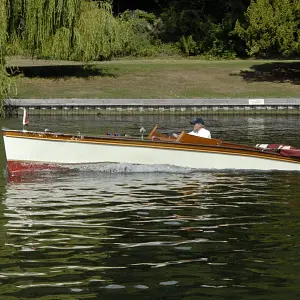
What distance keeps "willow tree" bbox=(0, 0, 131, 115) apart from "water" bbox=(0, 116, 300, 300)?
27635 millimetres

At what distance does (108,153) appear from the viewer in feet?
82.0

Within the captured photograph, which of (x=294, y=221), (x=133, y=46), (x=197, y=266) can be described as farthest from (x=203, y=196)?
(x=133, y=46)

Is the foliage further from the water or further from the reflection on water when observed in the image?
the reflection on water

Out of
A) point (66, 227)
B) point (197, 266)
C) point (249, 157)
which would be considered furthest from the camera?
point (249, 157)

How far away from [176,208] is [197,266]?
5.59 metres

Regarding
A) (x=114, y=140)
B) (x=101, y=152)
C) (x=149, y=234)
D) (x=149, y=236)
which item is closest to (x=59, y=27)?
(x=101, y=152)

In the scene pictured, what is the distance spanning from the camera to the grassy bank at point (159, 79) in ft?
181

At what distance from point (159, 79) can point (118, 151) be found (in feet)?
112

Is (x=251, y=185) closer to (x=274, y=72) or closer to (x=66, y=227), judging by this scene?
(x=66, y=227)

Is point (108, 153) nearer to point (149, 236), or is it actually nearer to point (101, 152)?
point (101, 152)

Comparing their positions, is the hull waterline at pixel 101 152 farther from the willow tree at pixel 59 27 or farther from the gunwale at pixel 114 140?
the willow tree at pixel 59 27

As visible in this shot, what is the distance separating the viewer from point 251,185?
76.7 feet

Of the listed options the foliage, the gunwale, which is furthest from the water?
the foliage

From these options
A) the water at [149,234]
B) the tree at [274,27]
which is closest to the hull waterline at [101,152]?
the water at [149,234]
